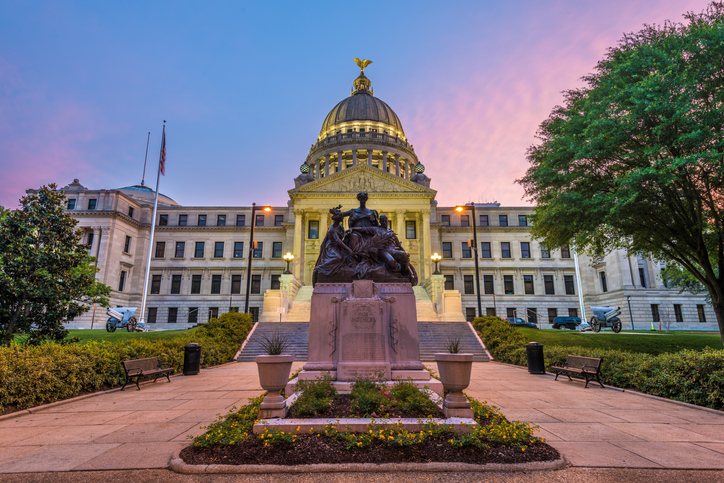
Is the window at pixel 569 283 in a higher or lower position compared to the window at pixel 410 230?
lower

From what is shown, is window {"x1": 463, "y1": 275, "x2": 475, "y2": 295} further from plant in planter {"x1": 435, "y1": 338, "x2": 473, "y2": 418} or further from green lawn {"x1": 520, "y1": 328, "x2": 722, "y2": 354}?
plant in planter {"x1": 435, "y1": 338, "x2": 473, "y2": 418}

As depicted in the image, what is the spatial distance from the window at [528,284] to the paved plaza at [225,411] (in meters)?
46.0

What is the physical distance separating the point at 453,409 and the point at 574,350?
11.4m

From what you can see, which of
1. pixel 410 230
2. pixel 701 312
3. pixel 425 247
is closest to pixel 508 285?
pixel 425 247

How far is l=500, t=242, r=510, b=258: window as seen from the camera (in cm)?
5703

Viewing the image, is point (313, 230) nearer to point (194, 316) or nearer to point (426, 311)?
point (194, 316)

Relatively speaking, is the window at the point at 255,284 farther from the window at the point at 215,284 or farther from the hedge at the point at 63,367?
the hedge at the point at 63,367

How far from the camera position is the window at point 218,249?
57.5m

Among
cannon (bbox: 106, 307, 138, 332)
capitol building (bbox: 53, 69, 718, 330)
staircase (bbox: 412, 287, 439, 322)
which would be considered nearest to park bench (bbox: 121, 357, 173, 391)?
cannon (bbox: 106, 307, 138, 332)

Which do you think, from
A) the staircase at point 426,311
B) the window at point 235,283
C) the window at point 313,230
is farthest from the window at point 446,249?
the window at point 235,283

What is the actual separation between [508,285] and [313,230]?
2925 centimetres

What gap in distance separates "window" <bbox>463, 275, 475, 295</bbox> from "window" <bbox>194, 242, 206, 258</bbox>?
39.3 meters

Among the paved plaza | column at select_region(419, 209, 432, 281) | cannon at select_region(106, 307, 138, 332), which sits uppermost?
column at select_region(419, 209, 432, 281)

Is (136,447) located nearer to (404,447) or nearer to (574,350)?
(404,447)
